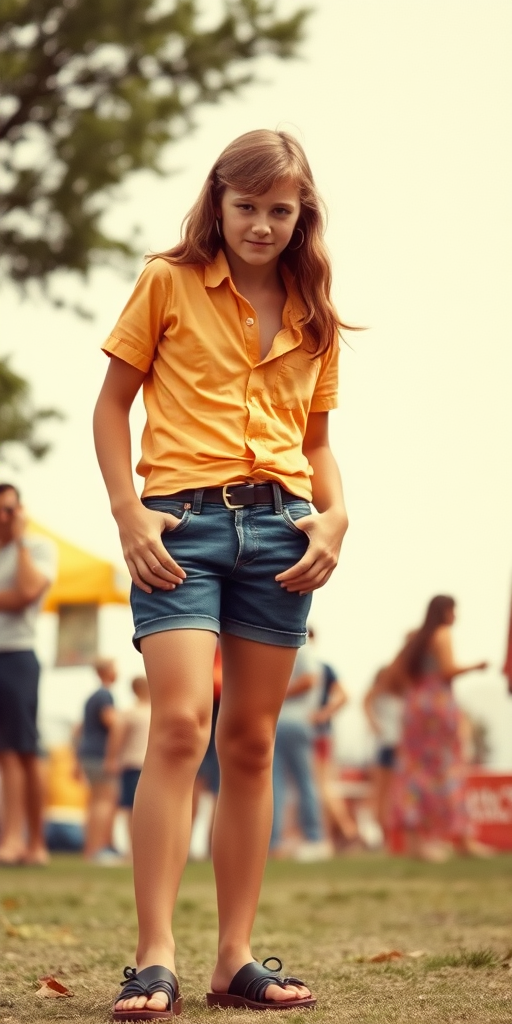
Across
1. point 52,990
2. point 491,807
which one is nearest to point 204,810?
point 491,807

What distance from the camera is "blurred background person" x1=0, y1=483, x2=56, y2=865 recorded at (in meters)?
7.98

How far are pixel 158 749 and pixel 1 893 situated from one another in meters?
3.84

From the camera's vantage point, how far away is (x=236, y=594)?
3.21 meters

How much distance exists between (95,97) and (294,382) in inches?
451

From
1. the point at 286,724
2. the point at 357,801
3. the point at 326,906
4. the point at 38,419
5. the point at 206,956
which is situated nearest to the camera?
the point at 206,956

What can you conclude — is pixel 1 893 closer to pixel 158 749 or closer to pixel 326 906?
pixel 326 906

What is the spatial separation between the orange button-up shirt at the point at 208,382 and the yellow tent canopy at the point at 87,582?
28.8 ft

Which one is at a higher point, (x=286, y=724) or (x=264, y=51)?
(x=264, y=51)

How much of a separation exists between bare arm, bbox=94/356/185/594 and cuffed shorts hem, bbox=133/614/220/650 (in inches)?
2.5

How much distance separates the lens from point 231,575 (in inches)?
125

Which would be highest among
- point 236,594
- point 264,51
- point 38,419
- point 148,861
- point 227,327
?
point 264,51

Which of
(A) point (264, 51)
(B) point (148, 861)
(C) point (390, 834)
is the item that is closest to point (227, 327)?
(B) point (148, 861)

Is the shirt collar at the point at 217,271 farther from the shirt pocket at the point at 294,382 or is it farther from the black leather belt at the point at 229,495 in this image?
the black leather belt at the point at 229,495

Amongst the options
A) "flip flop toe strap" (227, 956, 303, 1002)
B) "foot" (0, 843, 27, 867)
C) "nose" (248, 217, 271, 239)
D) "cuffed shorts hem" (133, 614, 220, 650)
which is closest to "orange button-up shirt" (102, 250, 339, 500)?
"nose" (248, 217, 271, 239)
